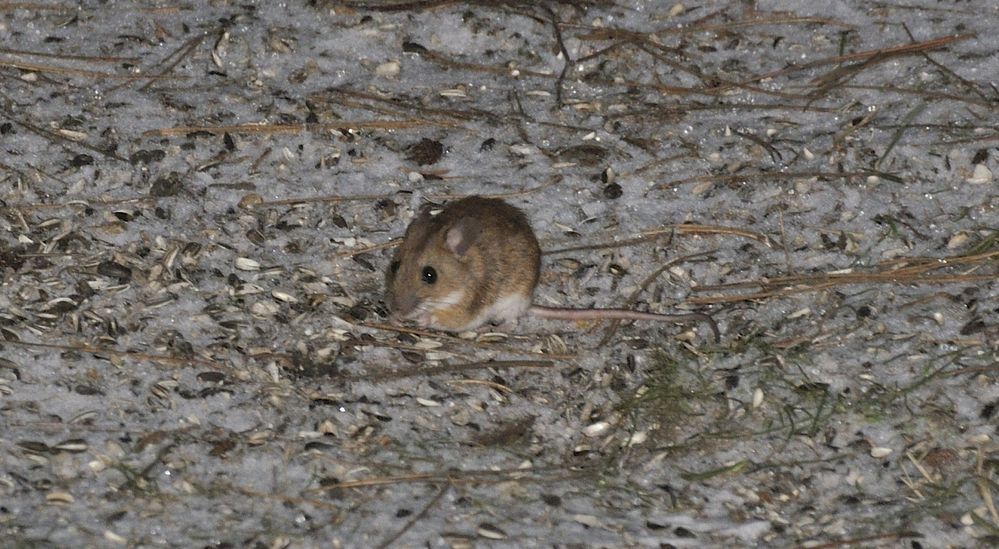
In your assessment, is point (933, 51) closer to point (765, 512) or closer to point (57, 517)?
point (765, 512)

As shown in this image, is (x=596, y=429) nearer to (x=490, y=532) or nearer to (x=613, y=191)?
(x=490, y=532)

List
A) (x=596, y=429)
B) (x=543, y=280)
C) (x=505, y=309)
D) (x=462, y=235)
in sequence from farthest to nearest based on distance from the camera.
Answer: (x=543, y=280)
(x=505, y=309)
(x=462, y=235)
(x=596, y=429)

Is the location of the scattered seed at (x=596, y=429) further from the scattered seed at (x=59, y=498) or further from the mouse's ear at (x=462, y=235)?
the scattered seed at (x=59, y=498)

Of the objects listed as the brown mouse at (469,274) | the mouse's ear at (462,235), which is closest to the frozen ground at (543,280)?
the brown mouse at (469,274)

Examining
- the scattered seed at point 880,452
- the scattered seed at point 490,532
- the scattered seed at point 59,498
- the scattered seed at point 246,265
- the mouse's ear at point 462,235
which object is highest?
the mouse's ear at point 462,235

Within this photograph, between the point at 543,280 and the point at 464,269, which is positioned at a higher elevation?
the point at 464,269

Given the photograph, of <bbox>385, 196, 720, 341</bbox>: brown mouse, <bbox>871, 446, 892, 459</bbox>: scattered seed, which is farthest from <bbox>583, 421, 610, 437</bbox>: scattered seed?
<bbox>871, 446, 892, 459</bbox>: scattered seed

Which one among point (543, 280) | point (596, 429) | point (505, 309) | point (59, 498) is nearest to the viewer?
point (59, 498)

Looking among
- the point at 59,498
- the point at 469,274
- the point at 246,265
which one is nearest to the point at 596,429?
the point at 469,274
